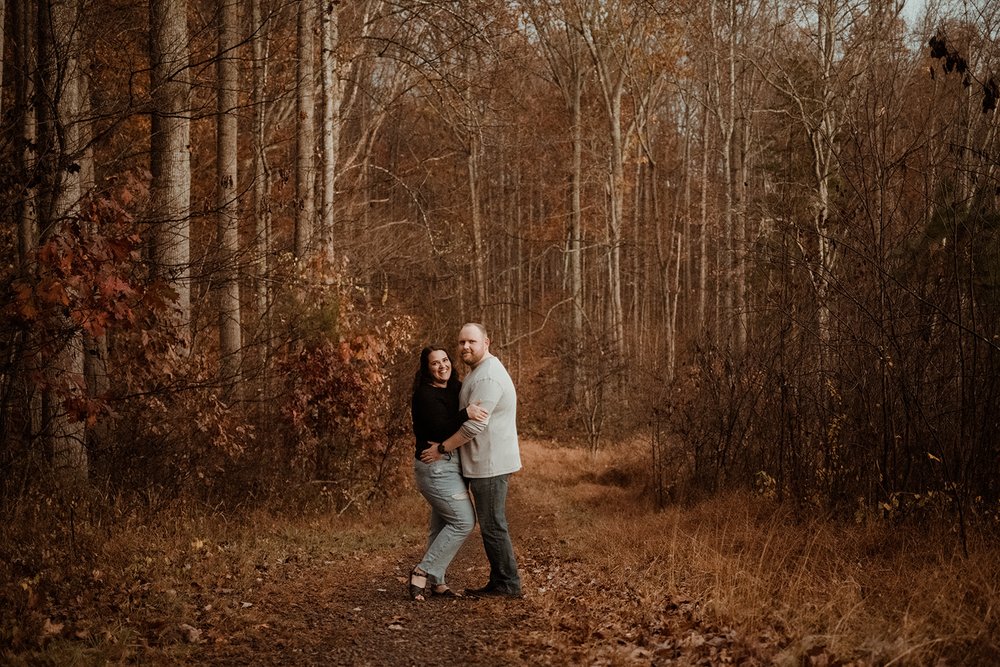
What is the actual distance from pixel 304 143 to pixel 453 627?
333 inches

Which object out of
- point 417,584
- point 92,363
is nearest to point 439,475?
point 417,584

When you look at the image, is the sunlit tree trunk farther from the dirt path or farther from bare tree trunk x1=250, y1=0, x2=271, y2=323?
the dirt path

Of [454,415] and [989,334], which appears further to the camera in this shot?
[989,334]

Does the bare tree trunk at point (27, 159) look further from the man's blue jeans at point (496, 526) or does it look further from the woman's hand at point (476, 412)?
the man's blue jeans at point (496, 526)

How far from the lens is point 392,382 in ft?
40.9

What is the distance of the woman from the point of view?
6578 millimetres

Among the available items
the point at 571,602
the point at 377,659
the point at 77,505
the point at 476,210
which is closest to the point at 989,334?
the point at 571,602

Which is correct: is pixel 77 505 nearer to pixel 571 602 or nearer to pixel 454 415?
pixel 454 415

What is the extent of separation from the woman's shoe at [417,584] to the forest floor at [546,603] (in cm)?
10

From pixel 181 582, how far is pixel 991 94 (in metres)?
6.54

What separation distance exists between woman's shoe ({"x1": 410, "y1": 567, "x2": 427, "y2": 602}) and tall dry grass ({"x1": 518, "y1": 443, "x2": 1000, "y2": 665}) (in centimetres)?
152

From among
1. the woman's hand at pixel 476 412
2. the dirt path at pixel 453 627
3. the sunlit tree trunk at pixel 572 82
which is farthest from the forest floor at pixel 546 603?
the sunlit tree trunk at pixel 572 82

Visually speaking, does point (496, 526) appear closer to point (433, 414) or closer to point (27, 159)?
point (433, 414)

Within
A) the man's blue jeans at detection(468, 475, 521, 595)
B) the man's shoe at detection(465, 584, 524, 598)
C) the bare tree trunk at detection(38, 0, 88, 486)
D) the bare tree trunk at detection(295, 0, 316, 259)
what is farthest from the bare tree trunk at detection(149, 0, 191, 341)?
the man's shoe at detection(465, 584, 524, 598)
